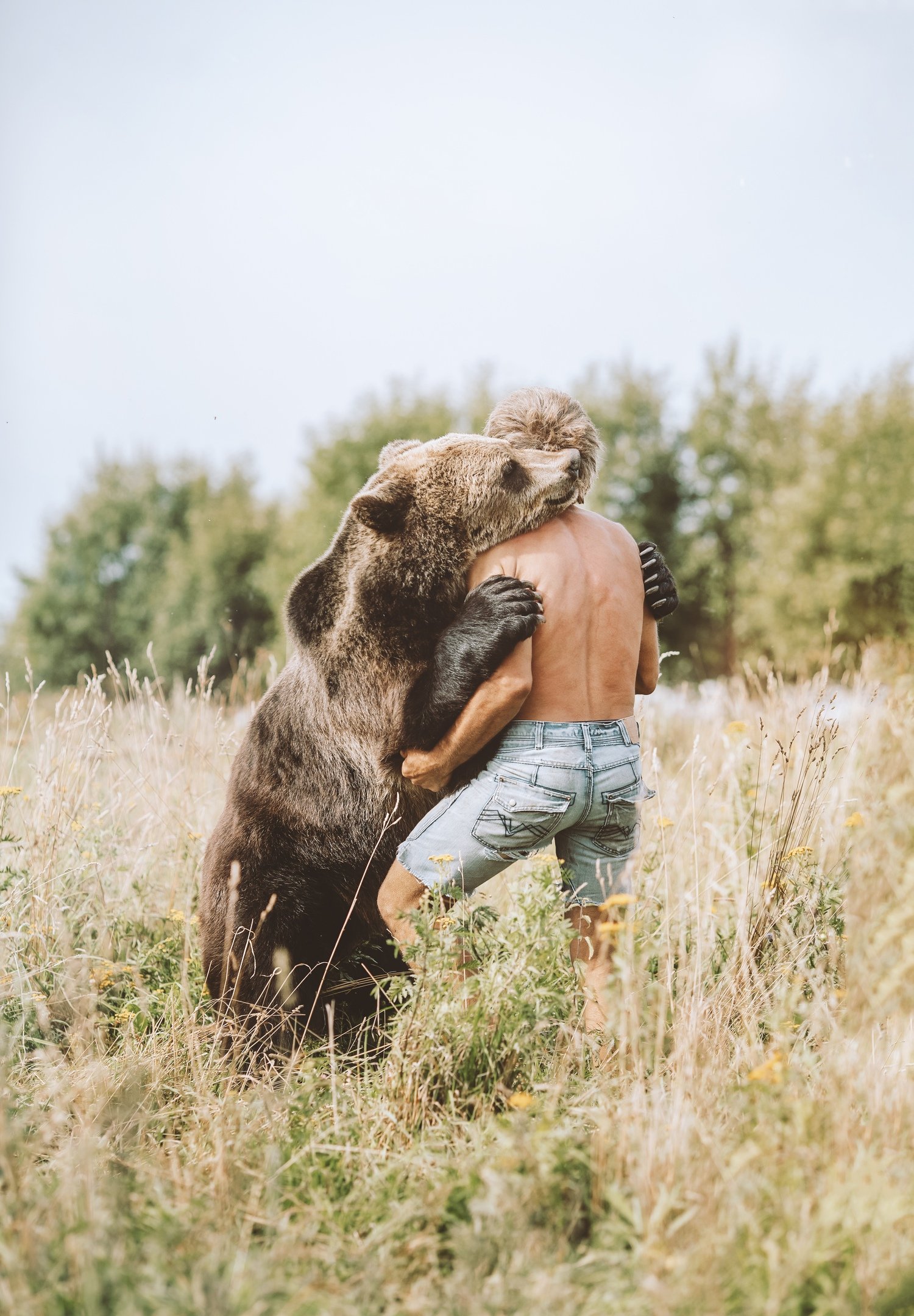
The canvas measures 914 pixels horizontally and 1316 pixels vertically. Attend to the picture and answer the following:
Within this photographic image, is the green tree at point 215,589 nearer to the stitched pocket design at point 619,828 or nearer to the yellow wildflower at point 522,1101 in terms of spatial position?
the stitched pocket design at point 619,828

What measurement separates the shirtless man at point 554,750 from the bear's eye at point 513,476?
6.4 inches

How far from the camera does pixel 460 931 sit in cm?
287

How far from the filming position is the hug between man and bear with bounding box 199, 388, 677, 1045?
321cm

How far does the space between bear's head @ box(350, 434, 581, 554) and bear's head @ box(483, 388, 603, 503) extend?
0.12 feet

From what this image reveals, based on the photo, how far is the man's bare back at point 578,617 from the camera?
9.72ft

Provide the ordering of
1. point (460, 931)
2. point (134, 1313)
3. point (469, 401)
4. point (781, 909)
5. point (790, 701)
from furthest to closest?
point (469, 401) < point (790, 701) < point (781, 909) < point (460, 931) < point (134, 1313)

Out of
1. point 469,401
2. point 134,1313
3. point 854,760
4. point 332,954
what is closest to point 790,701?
point 854,760

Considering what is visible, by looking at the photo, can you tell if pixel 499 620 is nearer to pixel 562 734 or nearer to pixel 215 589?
pixel 562 734

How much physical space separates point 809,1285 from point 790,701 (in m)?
5.08

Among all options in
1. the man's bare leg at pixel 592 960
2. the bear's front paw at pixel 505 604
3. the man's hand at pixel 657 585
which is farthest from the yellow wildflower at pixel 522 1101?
the man's hand at pixel 657 585

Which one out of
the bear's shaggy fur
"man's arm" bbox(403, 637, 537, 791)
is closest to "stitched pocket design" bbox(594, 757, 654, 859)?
"man's arm" bbox(403, 637, 537, 791)

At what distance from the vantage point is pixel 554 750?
2.92 meters

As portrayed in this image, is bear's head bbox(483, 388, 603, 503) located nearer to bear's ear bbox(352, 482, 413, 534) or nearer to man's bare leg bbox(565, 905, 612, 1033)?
bear's ear bbox(352, 482, 413, 534)

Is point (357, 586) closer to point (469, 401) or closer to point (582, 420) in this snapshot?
point (582, 420)
